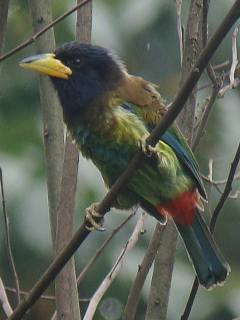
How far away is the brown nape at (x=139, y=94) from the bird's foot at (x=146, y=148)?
196 millimetres

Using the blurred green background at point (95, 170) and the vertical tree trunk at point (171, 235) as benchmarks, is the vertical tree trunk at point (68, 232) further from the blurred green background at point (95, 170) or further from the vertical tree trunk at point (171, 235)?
the blurred green background at point (95, 170)

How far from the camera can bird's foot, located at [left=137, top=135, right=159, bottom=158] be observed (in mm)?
3271

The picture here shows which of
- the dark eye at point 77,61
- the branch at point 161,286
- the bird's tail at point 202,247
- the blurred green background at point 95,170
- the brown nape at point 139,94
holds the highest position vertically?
the dark eye at point 77,61

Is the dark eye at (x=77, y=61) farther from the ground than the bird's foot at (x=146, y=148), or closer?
farther from the ground

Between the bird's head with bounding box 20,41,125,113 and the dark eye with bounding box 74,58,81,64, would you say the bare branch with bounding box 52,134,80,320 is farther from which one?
the dark eye with bounding box 74,58,81,64

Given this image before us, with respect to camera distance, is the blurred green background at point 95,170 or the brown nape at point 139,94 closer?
the brown nape at point 139,94

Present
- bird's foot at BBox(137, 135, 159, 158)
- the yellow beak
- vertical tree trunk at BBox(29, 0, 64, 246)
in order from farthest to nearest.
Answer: vertical tree trunk at BBox(29, 0, 64, 246) < the yellow beak < bird's foot at BBox(137, 135, 159, 158)

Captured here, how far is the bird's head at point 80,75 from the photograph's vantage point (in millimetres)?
3713

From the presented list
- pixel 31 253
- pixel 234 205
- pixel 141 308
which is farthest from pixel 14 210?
pixel 234 205

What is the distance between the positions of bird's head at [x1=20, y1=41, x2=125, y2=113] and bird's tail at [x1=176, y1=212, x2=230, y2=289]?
1.68ft

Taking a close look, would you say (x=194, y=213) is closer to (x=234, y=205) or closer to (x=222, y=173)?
(x=222, y=173)

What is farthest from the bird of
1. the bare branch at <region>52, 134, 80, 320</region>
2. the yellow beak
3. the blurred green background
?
the blurred green background

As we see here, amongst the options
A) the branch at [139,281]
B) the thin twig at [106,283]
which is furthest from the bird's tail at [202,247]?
the branch at [139,281]

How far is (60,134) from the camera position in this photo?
3742 mm
